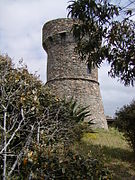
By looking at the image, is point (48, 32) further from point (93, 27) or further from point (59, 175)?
point (59, 175)

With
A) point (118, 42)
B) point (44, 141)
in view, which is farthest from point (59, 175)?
point (118, 42)

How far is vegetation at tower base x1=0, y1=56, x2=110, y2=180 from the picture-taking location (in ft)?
11.0

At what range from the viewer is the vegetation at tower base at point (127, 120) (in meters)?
7.23

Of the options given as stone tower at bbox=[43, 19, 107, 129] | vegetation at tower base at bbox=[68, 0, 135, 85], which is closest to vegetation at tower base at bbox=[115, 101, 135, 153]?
vegetation at tower base at bbox=[68, 0, 135, 85]

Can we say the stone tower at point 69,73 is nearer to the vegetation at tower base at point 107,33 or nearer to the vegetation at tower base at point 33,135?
the vegetation at tower base at point 33,135

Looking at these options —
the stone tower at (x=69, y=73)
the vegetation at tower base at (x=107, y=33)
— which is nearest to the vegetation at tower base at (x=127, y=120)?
the vegetation at tower base at (x=107, y=33)

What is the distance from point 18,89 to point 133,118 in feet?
11.3

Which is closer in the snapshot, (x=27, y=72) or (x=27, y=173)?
(x=27, y=173)

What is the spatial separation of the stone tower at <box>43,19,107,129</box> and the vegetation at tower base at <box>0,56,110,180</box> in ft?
22.6

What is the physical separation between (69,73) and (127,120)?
28.5 feet

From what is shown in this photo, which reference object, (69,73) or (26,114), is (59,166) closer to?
(26,114)

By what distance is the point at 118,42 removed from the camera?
5871 millimetres

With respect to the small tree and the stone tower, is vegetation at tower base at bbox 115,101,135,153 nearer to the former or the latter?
the small tree

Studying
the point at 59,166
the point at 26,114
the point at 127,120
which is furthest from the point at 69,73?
the point at 59,166
